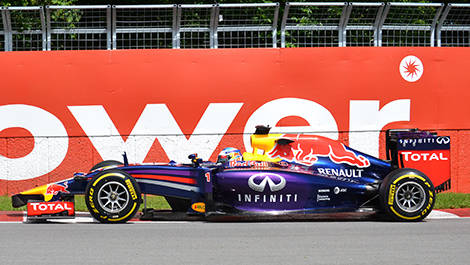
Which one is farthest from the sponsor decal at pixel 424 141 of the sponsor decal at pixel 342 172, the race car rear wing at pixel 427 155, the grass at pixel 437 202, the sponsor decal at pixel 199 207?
the sponsor decal at pixel 199 207

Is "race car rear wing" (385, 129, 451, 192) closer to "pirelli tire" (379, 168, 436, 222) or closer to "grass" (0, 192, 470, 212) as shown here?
"pirelli tire" (379, 168, 436, 222)

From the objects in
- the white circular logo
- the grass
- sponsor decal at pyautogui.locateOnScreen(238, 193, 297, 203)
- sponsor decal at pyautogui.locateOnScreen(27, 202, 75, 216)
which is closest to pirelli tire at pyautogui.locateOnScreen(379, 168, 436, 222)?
sponsor decal at pyautogui.locateOnScreen(238, 193, 297, 203)

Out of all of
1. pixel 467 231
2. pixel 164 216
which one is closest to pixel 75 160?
pixel 164 216

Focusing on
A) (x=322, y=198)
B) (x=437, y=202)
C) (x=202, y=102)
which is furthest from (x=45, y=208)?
(x=437, y=202)

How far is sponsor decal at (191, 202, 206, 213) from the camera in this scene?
363 inches

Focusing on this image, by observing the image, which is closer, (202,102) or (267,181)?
(267,181)

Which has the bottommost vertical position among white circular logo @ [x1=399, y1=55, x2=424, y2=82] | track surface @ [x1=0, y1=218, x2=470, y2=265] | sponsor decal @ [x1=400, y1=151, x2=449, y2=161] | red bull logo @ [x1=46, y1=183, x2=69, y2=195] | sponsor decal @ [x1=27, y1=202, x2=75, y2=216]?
track surface @ [x1=0, y1=218, x2=470, y2=265]

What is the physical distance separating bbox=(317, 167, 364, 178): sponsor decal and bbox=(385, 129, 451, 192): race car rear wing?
0.60 meters

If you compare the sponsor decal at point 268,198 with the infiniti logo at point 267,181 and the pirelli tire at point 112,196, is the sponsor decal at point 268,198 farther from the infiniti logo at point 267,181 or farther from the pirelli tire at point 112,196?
the pirelli tire at point 112,196

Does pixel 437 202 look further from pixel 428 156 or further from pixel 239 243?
pixel 239 243

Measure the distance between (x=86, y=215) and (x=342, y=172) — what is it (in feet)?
12.9

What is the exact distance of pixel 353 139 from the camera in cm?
1353

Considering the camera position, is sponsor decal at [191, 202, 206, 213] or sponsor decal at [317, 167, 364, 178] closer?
sponsor decal at [191, 202, 206, 213]

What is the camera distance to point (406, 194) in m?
9.23
